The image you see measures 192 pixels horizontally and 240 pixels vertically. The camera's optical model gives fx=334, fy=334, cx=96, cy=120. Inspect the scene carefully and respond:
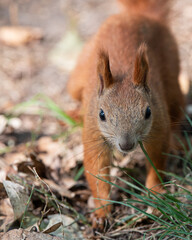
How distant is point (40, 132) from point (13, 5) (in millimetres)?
3456

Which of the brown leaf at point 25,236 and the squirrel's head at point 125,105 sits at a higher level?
the squirrel's head at point 125,105

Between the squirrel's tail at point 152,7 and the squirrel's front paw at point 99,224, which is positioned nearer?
the squirrel's front paw at point 99,224

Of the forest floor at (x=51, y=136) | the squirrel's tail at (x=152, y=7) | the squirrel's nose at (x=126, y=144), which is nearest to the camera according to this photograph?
the squirrel's nose at (x=126, y=144)

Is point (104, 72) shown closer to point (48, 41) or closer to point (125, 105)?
point (125, 105)

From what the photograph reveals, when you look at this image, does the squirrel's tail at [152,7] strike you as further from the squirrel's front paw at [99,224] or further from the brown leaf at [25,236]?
the brown leaf at [25,236]

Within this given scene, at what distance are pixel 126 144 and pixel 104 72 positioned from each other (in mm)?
637

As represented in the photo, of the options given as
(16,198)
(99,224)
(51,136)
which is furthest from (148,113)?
(51,136)

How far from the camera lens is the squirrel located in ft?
8.07

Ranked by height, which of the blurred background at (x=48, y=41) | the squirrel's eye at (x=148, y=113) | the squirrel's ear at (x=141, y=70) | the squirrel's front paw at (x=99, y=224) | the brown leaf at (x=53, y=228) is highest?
the blurred background at (x=48, y=41)

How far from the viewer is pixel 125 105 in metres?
2.44

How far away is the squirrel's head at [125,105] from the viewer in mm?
2355

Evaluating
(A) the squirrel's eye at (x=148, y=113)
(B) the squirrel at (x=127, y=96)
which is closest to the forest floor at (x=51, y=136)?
(B) the squirrel at (x=127, y=96)

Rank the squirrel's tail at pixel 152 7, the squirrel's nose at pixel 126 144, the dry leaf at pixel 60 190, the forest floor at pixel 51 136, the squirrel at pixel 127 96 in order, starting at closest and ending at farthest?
the squirrel's nose at pixel 126 144
the squirrel at pixel 127 96
the forest floor at pixel 51 136
the dry leaf at pixel 60 190
the squirrel's tail at pixel 152 7

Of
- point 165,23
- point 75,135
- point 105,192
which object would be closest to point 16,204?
point 105,192
